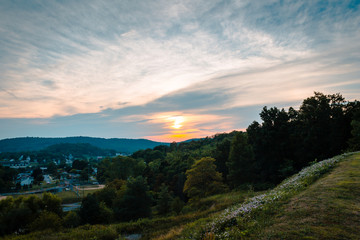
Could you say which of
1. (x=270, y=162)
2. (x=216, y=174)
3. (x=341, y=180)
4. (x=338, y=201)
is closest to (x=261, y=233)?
(x=338, y=201)

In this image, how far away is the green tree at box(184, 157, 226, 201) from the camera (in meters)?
32.8

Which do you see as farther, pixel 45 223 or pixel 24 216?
pixel 24 216

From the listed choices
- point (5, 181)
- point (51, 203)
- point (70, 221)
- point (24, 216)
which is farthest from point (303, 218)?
point (5, 181)

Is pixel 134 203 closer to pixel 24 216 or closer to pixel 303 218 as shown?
pixel 24 216

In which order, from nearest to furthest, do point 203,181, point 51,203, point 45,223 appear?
point 45,223 → point 51,203 → point 203,181

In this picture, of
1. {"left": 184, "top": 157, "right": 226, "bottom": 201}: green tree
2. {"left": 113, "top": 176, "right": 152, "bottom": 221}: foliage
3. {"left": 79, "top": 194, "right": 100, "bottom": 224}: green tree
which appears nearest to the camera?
{"left": 79, "top": 194, "right": 100, "bottom": 224}: green tree

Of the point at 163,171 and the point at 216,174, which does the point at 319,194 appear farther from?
the point at 163,171

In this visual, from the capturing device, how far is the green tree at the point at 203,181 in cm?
3275

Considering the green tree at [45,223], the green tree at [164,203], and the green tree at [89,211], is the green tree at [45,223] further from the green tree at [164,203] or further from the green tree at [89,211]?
the green tree at [164,203]

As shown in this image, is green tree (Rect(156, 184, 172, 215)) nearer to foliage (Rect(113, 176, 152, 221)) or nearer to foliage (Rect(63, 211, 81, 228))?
foliage (Rect(113, 176, 152, 221))

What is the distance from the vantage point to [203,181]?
3375 cm

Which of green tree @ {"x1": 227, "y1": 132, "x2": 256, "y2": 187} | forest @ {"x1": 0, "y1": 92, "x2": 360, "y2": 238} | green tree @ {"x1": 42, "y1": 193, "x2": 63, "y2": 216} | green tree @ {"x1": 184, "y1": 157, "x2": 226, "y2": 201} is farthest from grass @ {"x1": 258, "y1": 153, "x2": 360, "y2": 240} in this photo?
green tree @ {"x1": 42, "y1": 193, "x2": 63, "y2": 216}

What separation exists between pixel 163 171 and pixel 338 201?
6550 centimetres

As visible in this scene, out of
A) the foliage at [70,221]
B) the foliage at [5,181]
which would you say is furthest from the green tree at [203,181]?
the foliage at [5,181]
